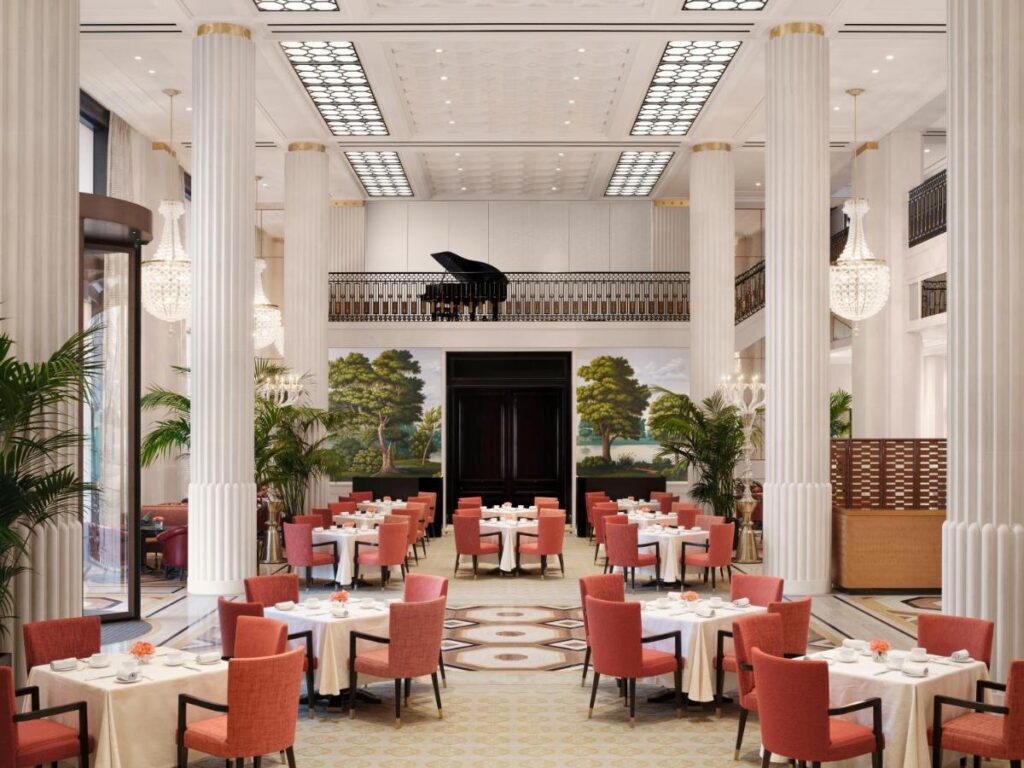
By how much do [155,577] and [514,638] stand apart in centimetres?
593

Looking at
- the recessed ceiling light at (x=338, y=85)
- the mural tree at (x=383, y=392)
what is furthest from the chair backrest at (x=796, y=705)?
the mural tree at (x=383, y=392)

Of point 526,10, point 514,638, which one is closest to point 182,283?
point 526,10

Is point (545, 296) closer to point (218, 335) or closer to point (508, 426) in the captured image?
point (508, 426)

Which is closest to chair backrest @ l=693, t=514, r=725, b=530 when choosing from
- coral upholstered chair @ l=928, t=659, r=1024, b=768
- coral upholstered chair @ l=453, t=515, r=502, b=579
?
coral upholstered chair @ l=453, t=515, r=502, b=579

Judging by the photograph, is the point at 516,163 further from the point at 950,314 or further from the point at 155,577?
the point at 950,314

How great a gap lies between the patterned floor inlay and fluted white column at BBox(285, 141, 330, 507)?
24.9ft

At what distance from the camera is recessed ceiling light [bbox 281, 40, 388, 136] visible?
14227mm

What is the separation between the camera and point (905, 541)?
12500 millimetres

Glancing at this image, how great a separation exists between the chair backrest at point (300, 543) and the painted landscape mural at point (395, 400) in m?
9.45

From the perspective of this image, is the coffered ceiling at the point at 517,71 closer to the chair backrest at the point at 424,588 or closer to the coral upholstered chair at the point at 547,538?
the coral upholstered chair at the point at 547,538

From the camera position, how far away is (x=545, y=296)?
78.6ft

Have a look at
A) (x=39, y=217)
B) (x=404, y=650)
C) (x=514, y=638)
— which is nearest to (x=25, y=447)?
(x=39, y=217)

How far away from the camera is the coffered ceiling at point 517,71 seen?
1266 cm

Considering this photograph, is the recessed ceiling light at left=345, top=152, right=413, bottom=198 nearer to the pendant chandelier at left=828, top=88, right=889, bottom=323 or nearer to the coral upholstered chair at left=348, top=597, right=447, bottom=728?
the pendant chandelier at left=828, top=88, right=889, bottom=323
